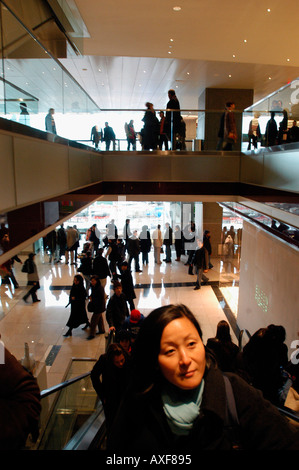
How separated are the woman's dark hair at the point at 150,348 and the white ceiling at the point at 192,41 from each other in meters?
9.26

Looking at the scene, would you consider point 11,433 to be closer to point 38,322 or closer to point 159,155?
point 38,322

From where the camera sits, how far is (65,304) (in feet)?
37.7

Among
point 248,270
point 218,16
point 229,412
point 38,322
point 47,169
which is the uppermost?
point 218,16

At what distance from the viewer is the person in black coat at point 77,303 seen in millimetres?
9008

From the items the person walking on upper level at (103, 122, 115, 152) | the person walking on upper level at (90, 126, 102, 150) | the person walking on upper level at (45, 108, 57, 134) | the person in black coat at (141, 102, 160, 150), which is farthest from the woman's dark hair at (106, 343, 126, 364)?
the person in black coat at (141, 102, 160, 150)

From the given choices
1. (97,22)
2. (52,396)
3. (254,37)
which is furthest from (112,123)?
(52,396)

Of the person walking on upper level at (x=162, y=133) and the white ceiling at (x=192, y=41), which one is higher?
the white ceiling at (x=192, y=41)

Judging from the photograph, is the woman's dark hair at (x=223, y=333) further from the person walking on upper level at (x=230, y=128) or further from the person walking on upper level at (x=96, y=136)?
the person walking on upper level at (x=230, y=128)

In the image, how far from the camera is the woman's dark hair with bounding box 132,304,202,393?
1583 mm

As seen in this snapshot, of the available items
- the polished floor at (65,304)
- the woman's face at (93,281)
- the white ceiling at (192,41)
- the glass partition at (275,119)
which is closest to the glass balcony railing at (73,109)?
the glass partition at (275,119)

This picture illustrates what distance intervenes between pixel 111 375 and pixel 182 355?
2470 millimetres

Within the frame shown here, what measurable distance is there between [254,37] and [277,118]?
508 centimetres

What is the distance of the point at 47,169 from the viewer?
191 inches

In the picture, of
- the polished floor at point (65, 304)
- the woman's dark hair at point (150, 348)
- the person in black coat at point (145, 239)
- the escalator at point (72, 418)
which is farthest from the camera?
the person in black coat at point (145, 239)
